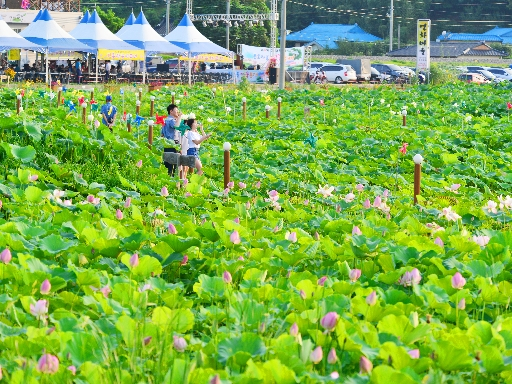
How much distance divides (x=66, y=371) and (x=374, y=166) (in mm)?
7601

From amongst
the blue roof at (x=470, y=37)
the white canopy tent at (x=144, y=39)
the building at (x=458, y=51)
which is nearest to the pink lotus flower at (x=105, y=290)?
the white canopy tent at (x=144, y=39)

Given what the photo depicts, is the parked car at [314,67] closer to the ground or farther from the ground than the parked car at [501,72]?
farther from the ground

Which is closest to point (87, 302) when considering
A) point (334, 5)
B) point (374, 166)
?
point (374, 166)

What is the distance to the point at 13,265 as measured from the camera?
4.28 metres

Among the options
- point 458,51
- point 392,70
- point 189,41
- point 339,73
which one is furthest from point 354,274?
point 458,51

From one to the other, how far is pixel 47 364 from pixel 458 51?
51314mm

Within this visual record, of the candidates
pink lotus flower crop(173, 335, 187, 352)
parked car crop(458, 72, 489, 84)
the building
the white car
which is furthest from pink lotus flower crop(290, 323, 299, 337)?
the building

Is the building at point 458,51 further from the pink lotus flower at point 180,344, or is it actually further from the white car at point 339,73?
the pink lotus flower at point 180,344

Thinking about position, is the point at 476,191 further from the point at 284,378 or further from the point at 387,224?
the point at 284,378

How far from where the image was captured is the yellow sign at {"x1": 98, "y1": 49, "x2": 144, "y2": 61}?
95.9ft

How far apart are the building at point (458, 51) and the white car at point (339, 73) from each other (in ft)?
43.5

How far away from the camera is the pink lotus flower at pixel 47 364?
2969mm

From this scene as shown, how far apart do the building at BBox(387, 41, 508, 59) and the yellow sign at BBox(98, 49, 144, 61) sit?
24103 millimetres

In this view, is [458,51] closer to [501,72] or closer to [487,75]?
[501,72]
